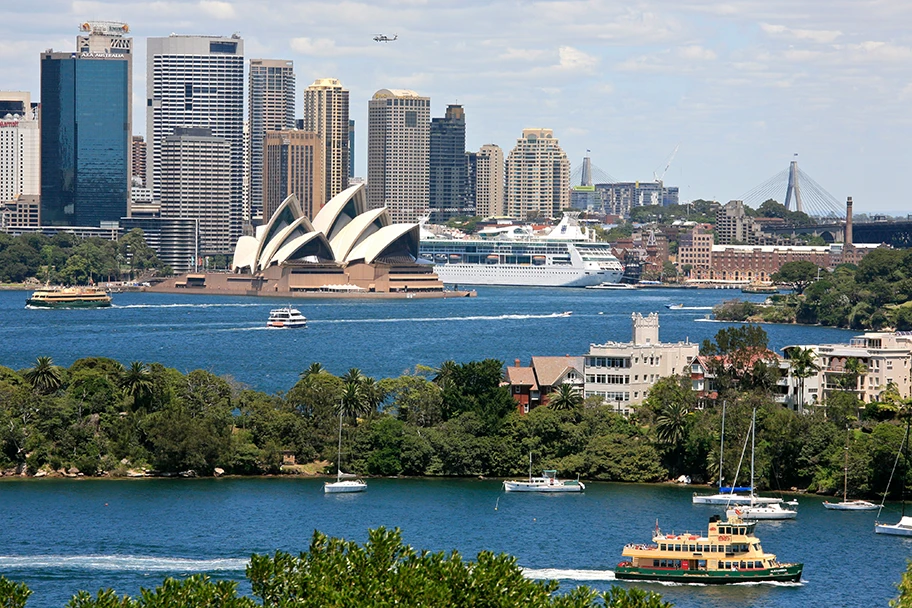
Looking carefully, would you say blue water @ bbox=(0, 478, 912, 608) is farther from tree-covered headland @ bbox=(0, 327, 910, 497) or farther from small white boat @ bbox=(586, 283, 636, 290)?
small white boat @ bbox=(586, 283, 636, 290)

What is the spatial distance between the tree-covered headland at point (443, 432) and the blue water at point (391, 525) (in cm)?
74

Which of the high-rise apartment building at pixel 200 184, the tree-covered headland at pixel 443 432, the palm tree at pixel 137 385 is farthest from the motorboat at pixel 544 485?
the high-rise apartment building at pixel 200 184

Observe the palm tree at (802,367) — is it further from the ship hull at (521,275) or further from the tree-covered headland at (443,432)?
the ship hull at (521,275)

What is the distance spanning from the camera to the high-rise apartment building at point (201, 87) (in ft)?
611

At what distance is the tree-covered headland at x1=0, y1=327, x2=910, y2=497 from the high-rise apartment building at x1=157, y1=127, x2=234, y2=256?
406 ft

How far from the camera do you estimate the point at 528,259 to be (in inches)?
5753

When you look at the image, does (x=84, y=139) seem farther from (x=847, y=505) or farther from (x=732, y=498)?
(x=847, y=505)

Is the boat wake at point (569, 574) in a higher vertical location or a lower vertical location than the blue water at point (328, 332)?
lower

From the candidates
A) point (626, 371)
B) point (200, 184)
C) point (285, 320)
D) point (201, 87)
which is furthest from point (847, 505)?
point (201, 87)

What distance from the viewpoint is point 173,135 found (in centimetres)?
16875

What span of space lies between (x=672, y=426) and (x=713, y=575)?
27.8ft

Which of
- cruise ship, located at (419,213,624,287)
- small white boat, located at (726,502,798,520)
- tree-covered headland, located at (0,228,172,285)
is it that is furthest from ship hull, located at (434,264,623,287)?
small white boat, located at (726,502,798,520)

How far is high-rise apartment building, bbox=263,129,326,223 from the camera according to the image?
184 meters

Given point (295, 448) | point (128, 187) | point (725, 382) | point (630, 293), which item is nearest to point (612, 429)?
point (725, 382)
